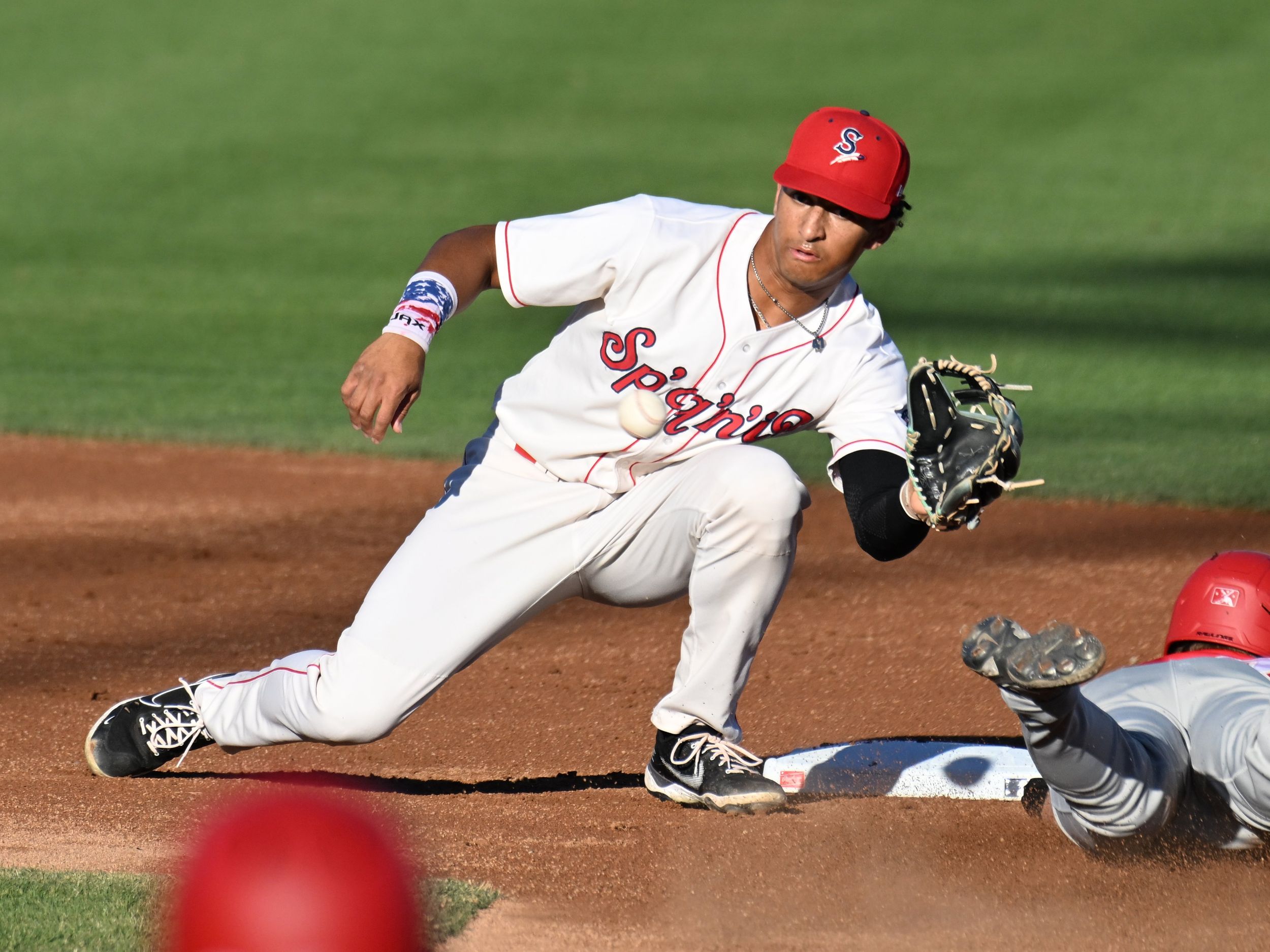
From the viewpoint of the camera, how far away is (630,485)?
3.94 m

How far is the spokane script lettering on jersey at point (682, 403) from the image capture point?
384 cm

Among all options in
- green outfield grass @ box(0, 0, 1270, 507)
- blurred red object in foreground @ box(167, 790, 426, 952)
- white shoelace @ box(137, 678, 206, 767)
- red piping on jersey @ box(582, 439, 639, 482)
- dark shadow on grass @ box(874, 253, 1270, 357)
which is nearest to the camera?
blurred red object in foreground @ box(167, 790, 426, 952)

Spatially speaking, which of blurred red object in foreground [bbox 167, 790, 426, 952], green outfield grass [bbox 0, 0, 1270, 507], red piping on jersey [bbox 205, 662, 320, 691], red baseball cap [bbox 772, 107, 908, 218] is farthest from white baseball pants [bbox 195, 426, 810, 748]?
green outfield grass [bbox 0, 0, 1270, 507]

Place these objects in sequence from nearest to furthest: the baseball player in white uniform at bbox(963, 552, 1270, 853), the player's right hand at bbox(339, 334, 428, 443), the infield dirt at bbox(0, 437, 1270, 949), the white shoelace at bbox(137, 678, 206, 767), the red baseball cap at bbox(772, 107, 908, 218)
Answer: the baseball player in white uniform at bbox(963, 552, 1270, 853)
the infield dirt at bbox(0, 437, 1270, 949)
the player's right hand at bbox(339, 334, 428, 443)
the red baseball cap at bbox(772, 107, 908, 218)
the white shoelace at bbox(137, 678, 206, 767)

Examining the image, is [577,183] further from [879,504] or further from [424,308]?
[879,504]

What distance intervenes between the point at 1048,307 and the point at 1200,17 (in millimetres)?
11928

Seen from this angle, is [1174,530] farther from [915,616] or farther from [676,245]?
[676,245]

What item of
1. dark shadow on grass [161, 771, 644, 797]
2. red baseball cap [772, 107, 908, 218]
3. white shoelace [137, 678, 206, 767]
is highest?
red baseball cap [772, 107, 908, 218]

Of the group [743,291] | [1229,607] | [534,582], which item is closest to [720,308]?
[743,291]

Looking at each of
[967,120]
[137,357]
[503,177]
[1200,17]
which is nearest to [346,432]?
[137,357]

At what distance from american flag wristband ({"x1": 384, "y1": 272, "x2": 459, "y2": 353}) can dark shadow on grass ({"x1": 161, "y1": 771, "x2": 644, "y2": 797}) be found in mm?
1171

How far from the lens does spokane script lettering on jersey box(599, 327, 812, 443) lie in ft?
12.6

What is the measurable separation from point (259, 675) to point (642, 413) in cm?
112

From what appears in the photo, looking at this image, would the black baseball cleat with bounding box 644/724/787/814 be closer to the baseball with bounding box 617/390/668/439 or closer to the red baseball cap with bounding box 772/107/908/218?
the baseball with bounding box 617/390/668/439
